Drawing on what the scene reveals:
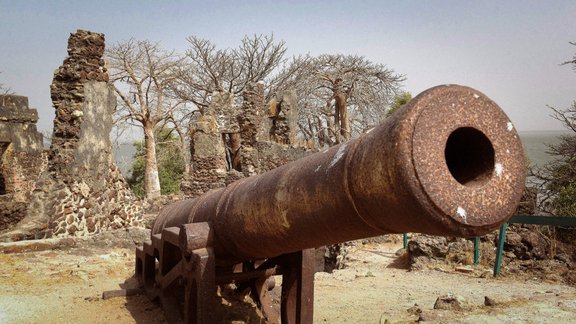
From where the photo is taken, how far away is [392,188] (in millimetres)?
1567

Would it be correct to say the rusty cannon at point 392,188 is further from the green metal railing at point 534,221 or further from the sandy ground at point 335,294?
the green metal railing at point 534,221

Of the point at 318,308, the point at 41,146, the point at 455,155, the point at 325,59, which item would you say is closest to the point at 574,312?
the point at 318,308

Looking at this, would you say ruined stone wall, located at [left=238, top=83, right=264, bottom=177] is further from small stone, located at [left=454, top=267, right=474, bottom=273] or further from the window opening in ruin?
small stone, located at [left=454, top=267, right=474, bottom=273]

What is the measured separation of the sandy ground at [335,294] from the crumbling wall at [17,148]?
28.8ft

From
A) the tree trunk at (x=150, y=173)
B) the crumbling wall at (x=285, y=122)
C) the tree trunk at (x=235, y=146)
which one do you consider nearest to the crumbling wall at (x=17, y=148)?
the tree trunk at (x=150, y=173)

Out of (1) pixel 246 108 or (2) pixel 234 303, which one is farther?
(1) pixel 246 108

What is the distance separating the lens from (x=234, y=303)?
457 centimetres

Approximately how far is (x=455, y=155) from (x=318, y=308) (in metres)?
3.68

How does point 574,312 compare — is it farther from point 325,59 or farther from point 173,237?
point 325,59

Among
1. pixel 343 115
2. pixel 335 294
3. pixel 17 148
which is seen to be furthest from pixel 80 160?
pixel 343 115

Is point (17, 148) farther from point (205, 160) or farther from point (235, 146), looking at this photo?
point (235, 146)

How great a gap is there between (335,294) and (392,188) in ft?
14.9

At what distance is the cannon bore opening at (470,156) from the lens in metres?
1.60

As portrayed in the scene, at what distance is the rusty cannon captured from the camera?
1.51 m
